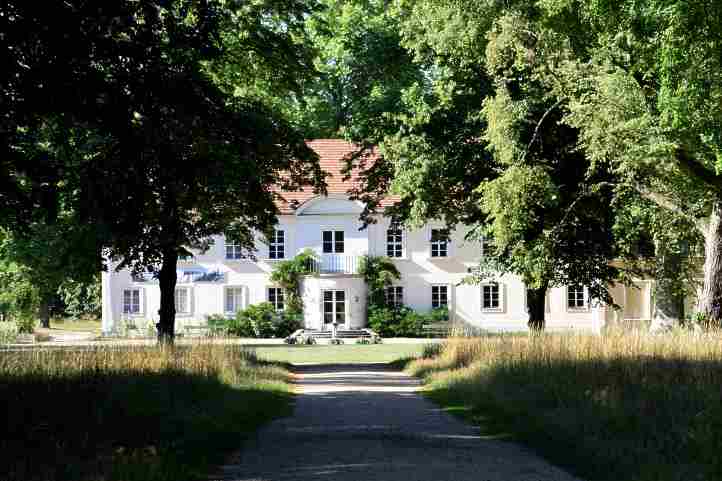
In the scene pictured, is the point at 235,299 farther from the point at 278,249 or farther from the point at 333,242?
the point at 333,242

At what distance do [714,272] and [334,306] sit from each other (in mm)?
33021

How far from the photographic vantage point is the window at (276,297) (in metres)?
58.1

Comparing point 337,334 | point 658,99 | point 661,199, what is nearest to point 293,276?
point 337,334

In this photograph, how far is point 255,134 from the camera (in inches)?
1065

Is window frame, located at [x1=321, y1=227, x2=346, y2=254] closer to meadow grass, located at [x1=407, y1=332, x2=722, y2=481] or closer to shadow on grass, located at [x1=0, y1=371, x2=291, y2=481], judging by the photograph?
meadow grass, located at [x1=407, y1=332, x2=722, y2=481]

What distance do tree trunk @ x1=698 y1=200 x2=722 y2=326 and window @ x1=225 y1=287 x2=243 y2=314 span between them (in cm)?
3566

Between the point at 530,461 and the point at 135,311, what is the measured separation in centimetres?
4910

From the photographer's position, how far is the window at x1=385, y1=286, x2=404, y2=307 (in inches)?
2277

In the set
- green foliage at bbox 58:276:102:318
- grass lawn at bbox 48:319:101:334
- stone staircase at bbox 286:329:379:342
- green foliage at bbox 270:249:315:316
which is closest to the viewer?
stone staircase at bbox 286:329:379:342

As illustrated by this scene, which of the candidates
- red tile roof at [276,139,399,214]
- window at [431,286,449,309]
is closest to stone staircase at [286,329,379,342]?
window at [431,286,449,309]

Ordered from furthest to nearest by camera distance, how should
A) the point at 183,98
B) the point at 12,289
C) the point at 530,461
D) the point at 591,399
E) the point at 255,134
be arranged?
the point at 12,289
the point at 255,134
the point at 591,399
the point at 183,98
the point at 530,461

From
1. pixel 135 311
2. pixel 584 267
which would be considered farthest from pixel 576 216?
pixel 135 311

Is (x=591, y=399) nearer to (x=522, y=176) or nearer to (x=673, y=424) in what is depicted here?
(x=673, y=424)

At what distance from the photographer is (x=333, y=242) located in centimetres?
5847
